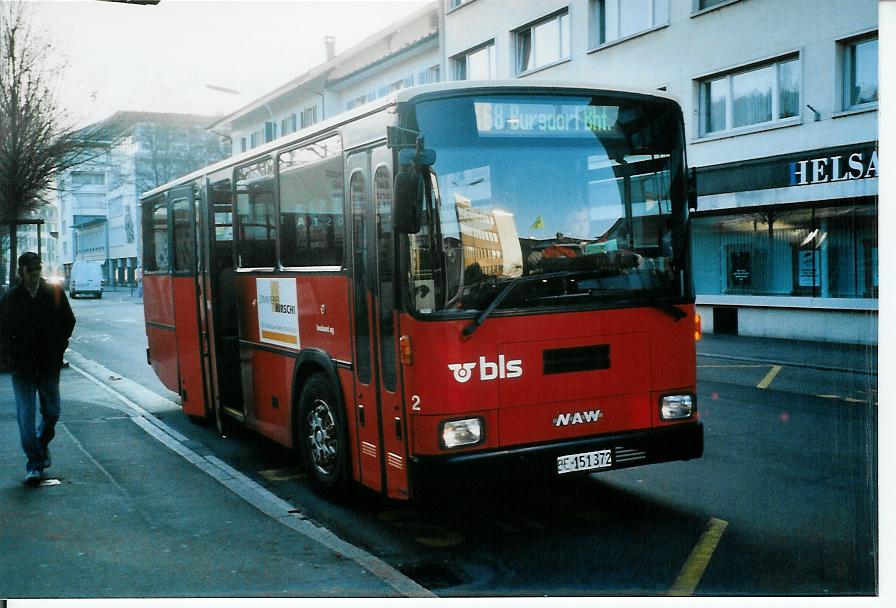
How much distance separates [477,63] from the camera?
2245cm

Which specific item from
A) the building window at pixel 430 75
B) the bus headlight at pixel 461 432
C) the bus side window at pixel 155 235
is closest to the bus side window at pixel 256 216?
the bus side window at pixel 155 235

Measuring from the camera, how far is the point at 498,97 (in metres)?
5.35

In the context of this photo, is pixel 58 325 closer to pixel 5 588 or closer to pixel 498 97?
pixel 5 588

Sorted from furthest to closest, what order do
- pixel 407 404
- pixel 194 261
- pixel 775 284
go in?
1. pixel 775 284
2. pixel 194 261
3. pixel 407 404

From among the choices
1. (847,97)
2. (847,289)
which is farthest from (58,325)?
(847,97)

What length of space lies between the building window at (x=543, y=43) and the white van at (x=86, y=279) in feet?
42.6

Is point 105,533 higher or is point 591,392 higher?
point 591,392

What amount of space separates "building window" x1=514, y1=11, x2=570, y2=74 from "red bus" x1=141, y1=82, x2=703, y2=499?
14.8 meters

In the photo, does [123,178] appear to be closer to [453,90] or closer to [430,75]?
[453,90]

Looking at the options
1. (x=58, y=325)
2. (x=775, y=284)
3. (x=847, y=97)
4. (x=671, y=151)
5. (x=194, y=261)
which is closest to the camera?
(x=671, y=151)

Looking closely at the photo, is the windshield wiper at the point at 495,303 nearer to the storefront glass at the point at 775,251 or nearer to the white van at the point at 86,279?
the white van at the point at 86,279

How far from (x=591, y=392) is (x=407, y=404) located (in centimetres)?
113

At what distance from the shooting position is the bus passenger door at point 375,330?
5438mm

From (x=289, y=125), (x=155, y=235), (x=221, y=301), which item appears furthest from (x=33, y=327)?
(x=155, y=235)
